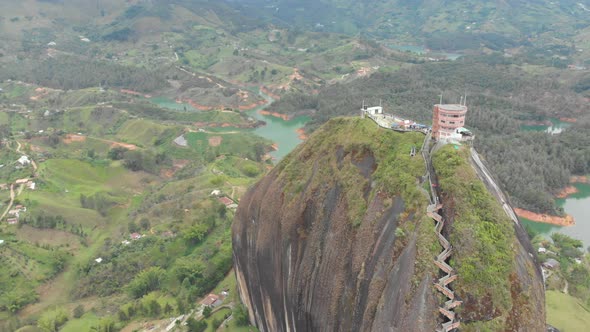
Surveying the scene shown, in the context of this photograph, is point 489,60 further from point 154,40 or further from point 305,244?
point 305,244

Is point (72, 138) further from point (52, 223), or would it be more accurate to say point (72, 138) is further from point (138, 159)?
point (52, 223)

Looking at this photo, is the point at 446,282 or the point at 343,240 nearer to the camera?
the point at 446,282

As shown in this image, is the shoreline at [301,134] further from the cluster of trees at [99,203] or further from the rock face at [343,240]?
the rock face at [343,240]

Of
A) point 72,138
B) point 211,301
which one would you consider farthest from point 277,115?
point 211,301

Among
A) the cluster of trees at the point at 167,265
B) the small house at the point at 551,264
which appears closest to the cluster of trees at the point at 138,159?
the cluster of trees at the point at 167,265

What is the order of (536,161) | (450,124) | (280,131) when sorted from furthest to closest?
(280,131), (536,161), (450,124)
